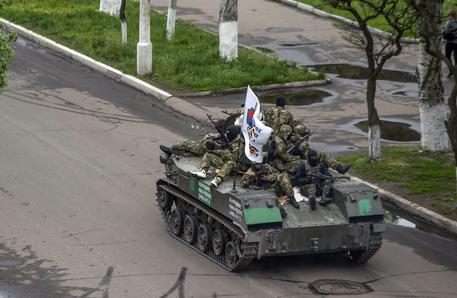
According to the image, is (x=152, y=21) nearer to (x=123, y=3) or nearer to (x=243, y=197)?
(x=123, y=3)

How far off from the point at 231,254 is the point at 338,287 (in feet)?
5.25

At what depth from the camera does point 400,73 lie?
30.8m

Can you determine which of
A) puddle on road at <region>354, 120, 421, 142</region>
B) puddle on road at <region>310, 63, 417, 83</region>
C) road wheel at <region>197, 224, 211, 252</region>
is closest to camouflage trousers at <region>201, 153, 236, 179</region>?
road wheel at <region>197, 224, 211, 252</region>

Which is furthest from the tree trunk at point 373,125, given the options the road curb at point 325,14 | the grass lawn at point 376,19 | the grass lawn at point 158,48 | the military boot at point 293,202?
the road curb at point 325,14

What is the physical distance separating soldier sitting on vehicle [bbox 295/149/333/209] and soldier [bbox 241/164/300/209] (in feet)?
0.97

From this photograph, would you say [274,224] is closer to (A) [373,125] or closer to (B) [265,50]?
(A) [373,125]

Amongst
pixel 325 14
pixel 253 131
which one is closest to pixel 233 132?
pixel 253 131

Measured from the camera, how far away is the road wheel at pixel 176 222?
18.4 m

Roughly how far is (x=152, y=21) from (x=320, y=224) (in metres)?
19.2

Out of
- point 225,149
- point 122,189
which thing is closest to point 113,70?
point 122,189

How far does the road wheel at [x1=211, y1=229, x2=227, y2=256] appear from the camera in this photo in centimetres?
1712

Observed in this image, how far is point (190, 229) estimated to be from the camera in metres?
18.1

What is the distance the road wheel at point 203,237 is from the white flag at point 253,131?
1.22 m

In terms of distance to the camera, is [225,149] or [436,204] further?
[436,204]
